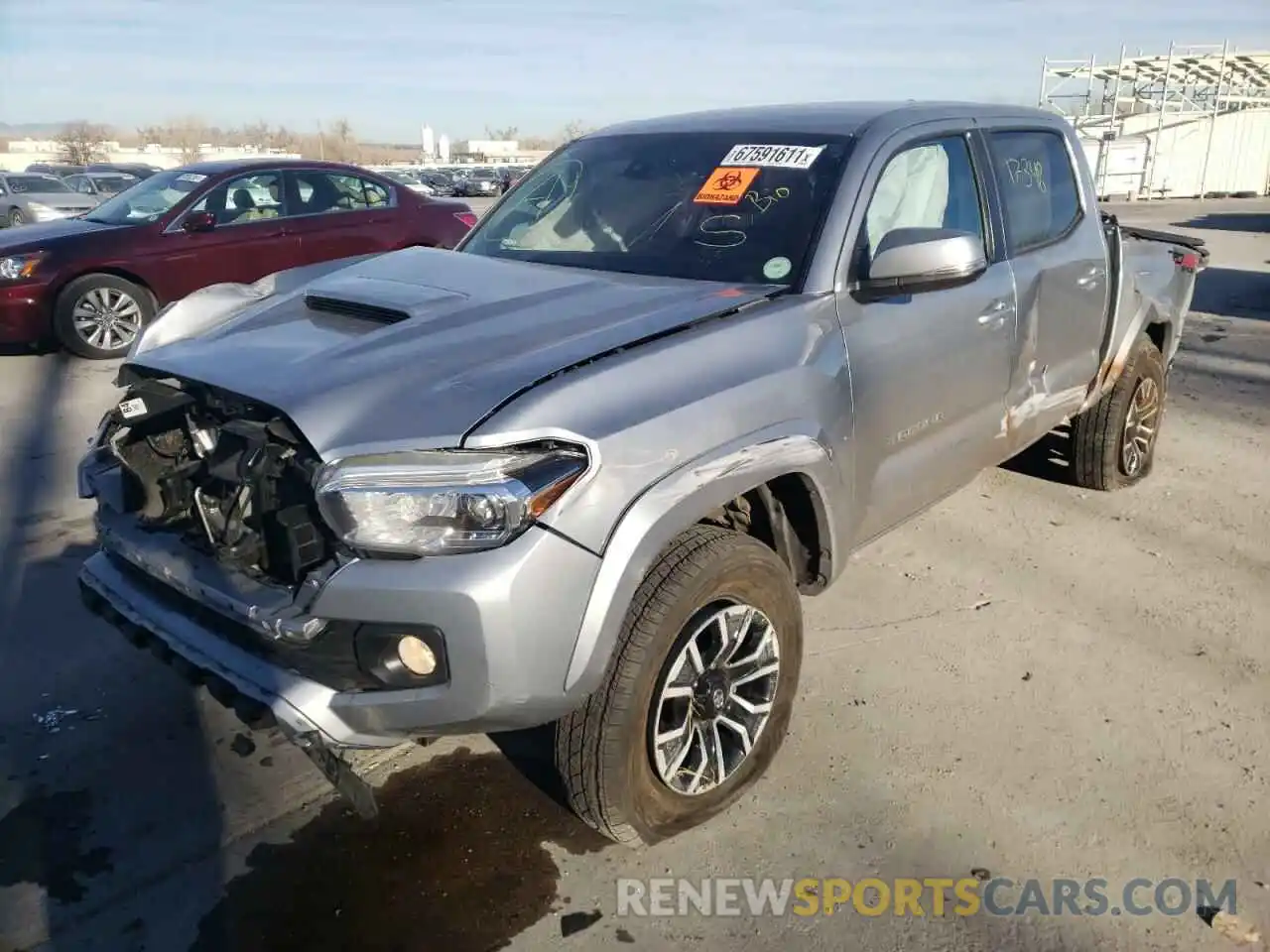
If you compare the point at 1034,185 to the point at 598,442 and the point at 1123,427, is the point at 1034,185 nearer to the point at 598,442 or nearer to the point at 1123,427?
the point at 1123,427

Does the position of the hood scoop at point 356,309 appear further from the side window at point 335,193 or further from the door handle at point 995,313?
the side window at point 335,193

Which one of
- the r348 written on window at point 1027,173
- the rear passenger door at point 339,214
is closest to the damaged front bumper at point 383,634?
the r348 written on window at point 1027,173

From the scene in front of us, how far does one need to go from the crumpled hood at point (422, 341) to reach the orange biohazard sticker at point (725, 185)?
0.43 meters

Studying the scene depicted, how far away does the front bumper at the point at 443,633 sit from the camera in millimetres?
2117

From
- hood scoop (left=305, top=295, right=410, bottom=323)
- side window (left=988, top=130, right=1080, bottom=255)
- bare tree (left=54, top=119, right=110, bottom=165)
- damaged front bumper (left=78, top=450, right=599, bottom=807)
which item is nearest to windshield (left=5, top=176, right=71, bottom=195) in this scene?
hood scoop (left=305, top=295, right=410, bottom=323)

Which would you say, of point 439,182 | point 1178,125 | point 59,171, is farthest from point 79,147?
point 1178,125

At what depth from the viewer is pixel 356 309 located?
2.92 m

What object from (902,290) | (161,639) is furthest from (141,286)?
(902,290)

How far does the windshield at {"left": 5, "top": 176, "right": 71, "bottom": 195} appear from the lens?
1834cm

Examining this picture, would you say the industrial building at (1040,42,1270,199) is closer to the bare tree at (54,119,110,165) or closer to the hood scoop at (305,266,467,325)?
the hood scoop at (305,266,467,325)

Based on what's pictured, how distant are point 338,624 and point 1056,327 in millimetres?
3202

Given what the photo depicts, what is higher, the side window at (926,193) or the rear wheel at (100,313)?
the side window at (926,193)

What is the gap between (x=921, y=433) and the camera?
340 centimetres

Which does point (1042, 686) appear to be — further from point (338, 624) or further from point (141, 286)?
point (141, 286)
